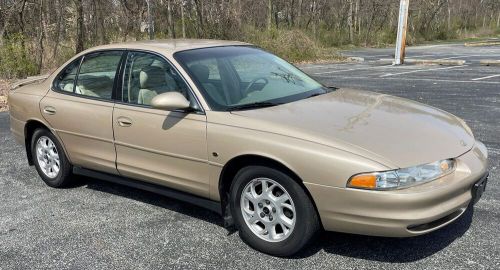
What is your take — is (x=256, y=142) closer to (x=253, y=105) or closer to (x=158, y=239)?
(x=253, y=105)

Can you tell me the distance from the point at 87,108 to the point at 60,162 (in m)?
0.84

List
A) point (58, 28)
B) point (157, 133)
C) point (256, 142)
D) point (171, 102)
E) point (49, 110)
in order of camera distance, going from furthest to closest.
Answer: point (58, 28), point (49, 110), point (157, 133), point (171, 102), point (256, 142)

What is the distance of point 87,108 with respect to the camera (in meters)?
4.47

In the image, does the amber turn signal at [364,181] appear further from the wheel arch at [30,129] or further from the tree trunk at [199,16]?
the tree trunk at [199,16]

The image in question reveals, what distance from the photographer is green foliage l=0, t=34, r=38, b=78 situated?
13773 mm

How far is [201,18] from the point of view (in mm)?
21516

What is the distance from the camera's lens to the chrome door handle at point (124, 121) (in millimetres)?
4113

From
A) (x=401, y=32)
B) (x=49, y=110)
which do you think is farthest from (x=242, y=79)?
(x=401, y=32)

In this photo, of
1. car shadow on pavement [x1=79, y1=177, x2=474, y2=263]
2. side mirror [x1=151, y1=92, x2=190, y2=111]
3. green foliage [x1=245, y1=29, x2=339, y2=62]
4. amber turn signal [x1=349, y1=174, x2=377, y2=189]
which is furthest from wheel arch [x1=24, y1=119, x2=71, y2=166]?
green foliage [x1=245, y1=29, x2=339, y2=62]

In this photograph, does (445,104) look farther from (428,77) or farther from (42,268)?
(42,268)

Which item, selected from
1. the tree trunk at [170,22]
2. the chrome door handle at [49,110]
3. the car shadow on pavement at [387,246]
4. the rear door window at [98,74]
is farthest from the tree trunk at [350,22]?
the car shadow on pavement at [387,246]

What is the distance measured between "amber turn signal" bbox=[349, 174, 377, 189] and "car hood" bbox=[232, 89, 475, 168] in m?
0.13

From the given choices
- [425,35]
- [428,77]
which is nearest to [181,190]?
[428,77]

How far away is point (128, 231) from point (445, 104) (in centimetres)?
708
